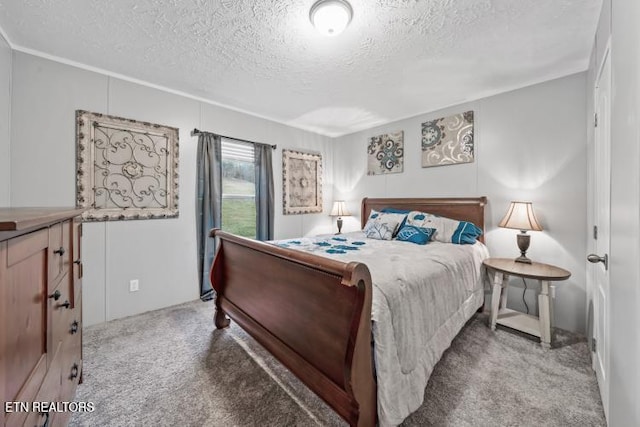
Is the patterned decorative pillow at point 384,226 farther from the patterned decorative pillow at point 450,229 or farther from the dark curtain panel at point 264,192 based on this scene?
the dark curtain panel at point 264,192

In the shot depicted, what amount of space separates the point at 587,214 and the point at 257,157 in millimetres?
3711

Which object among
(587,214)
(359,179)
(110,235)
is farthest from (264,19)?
(587,214)

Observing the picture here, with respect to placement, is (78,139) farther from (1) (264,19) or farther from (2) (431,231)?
(2) (431,231)

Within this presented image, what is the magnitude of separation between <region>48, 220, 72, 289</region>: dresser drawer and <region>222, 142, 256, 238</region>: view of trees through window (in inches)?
85.5

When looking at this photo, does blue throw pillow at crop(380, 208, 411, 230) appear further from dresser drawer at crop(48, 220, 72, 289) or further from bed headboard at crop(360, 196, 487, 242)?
dresser drawer at crop(48, 220, 72, 289)

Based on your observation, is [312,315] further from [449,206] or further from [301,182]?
[301,182]

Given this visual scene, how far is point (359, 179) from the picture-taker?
4.39 m

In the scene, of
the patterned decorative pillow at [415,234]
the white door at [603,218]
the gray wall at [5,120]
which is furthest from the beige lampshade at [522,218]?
the gray wall at [5,120]

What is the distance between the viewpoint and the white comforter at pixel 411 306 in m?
1.27

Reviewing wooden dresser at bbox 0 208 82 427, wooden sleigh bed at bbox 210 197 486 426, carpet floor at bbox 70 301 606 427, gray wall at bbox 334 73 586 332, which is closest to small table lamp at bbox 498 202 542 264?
gray wall at bbox 334 73 586 332

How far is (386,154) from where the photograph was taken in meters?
3.96

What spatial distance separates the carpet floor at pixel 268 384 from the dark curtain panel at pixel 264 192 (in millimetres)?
1617

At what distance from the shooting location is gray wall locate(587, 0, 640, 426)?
90cm

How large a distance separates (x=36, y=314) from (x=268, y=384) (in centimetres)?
132
